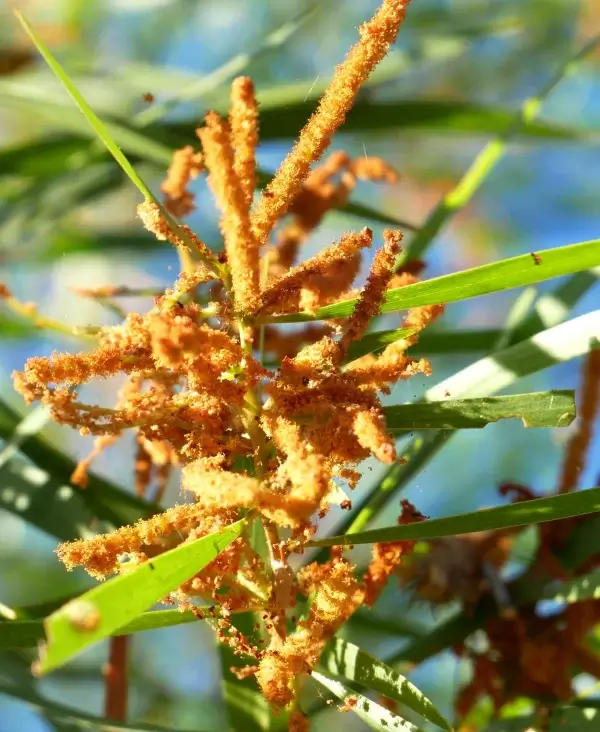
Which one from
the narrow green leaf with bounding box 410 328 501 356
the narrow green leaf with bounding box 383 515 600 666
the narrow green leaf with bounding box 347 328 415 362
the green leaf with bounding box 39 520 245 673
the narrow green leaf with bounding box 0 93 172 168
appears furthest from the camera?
the narrow green leaf with bounding box 410 328 501 356

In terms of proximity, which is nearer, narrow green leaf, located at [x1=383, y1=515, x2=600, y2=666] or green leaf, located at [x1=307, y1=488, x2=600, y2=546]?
green leaf, located at [x1=307, y1=488, x2=600, y2=546]

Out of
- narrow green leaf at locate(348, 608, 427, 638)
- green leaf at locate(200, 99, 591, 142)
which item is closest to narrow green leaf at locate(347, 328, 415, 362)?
narrow green leaf at locate(348, 608, 427, 638)

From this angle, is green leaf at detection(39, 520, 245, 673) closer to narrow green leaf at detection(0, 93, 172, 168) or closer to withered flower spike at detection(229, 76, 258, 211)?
withered flower spike at detection(229, 76, 258, 211)

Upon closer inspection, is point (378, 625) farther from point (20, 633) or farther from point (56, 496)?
point (20, 633)

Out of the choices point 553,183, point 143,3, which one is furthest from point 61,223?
point 553,183

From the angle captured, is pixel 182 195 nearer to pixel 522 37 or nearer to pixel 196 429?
pixel 196 429

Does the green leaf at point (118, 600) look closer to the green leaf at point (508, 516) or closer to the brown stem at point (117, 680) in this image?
the green leaf at point (508, 516)

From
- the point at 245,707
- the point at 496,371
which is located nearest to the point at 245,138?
the point at 496,371

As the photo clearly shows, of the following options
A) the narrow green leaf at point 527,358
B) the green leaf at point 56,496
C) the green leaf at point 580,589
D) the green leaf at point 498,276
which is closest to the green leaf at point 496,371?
the narrow green leaf at point 527,358
